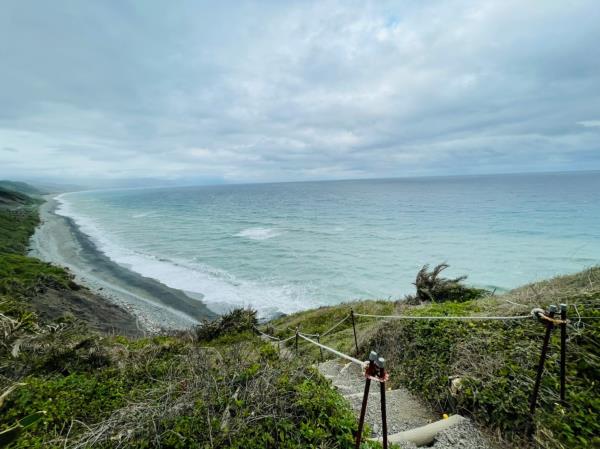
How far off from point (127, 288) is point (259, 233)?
22288 mm

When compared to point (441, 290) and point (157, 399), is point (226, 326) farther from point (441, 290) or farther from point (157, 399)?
point (441, 290)

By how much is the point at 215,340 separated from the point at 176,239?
32137mm

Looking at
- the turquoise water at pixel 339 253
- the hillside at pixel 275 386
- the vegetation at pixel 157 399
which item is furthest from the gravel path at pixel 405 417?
the turquoise water at pixel 339 253

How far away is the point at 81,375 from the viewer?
496 cm

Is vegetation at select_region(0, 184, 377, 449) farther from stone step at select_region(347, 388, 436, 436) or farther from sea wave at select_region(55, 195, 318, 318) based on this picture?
sea wave at select_region(55, 195, 318, 318)

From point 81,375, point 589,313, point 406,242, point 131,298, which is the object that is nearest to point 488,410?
point 589,313

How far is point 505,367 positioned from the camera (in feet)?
14.0

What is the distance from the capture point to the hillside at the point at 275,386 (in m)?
3.21

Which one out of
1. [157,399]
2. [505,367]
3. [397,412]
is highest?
[505,367]

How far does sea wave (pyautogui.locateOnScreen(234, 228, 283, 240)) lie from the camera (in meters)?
40.2

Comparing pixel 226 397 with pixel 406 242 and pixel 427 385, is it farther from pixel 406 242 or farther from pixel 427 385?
pixel 406 242

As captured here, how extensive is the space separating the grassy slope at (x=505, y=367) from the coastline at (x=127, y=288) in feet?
44.1

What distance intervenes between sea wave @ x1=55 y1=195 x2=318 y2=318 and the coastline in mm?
930

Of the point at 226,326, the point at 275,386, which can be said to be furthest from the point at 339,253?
the point at 275,386
